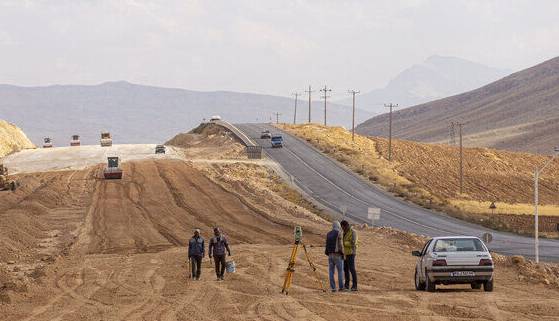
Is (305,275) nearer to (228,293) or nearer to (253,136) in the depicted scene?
(228,293)

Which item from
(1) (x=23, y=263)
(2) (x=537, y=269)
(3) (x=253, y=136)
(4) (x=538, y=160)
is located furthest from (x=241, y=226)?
(4) (x=538, y=160)

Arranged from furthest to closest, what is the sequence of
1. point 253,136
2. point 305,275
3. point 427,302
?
point 253,136 < point 305,275 < point 427,302

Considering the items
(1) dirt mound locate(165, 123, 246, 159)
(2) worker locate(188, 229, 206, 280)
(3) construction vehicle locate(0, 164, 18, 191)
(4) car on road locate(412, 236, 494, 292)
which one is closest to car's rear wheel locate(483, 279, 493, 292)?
(4) car on road locate(412, 236, 494, 292)

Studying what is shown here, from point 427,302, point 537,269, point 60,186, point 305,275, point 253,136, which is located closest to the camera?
point 427,302

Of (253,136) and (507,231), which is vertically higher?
(253,136)

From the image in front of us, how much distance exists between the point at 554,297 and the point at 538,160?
12867 centimetres

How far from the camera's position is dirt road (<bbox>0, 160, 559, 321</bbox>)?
2308 centimetres

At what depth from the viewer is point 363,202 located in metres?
88.2

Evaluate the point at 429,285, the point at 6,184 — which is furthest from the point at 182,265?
the point at 6,184

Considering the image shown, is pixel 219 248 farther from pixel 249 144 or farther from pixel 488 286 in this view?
pixel 249 144

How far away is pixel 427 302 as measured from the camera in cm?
2391

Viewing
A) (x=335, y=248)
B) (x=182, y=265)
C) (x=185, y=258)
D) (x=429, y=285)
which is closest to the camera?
(x=335, y=248)

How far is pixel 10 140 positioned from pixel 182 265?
119415mm

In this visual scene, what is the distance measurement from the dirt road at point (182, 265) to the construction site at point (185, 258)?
2.6 inches
